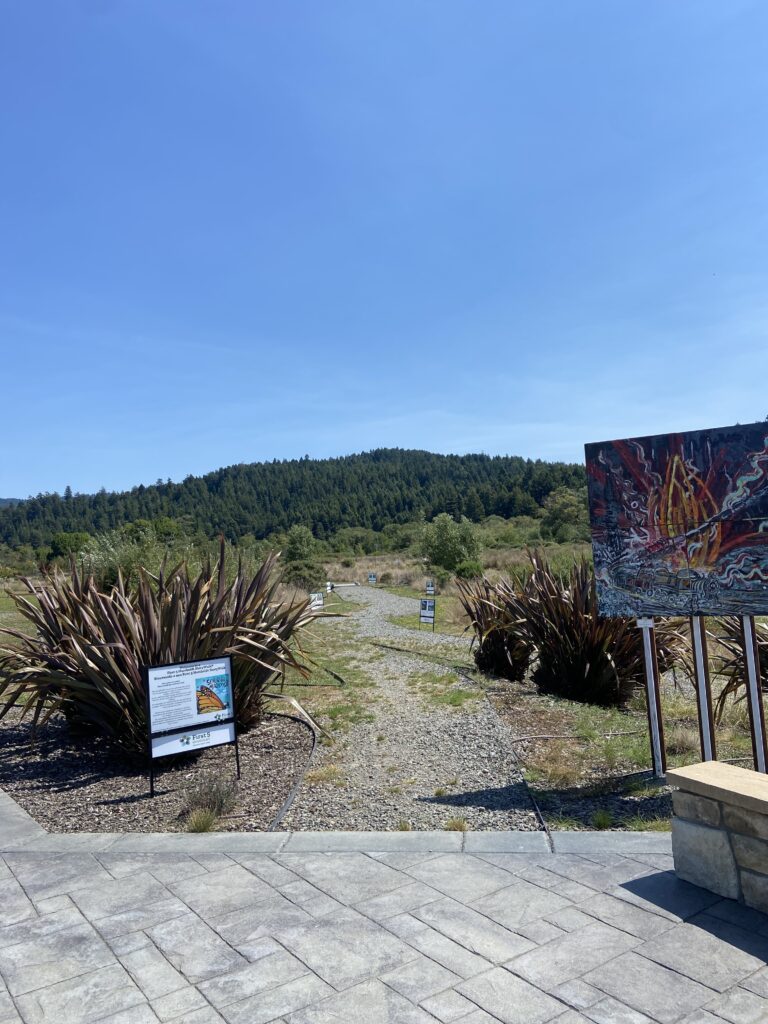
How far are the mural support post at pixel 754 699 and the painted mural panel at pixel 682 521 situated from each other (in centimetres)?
23

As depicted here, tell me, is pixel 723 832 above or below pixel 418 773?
above

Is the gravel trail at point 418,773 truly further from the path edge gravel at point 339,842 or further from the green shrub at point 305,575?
the green shrub at point 305,575

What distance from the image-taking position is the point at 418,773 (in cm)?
606

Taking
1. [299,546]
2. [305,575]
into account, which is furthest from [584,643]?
[299,546]

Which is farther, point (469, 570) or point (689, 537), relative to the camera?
point (469, 570)

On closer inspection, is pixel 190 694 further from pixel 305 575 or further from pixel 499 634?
pixel 305 575

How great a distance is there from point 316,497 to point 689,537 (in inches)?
4239

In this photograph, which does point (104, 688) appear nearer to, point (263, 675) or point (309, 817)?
point (263, 675)

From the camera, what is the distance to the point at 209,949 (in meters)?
3.14

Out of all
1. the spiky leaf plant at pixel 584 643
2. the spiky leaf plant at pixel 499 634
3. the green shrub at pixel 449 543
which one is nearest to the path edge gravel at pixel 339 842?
the spiky leaf plant at pixel 584 643

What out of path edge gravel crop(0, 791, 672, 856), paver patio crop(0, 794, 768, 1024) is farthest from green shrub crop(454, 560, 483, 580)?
paver patio crop(0, 794, 768, 1024)

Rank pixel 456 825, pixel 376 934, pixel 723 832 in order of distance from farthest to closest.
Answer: pixel 456 825 → pixel 723 832 → pixel 376 934

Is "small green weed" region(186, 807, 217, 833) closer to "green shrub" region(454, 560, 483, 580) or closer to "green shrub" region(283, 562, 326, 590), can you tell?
"green shrub" region(283, 562, 326, 590)

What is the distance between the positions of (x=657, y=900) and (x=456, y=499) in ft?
277
